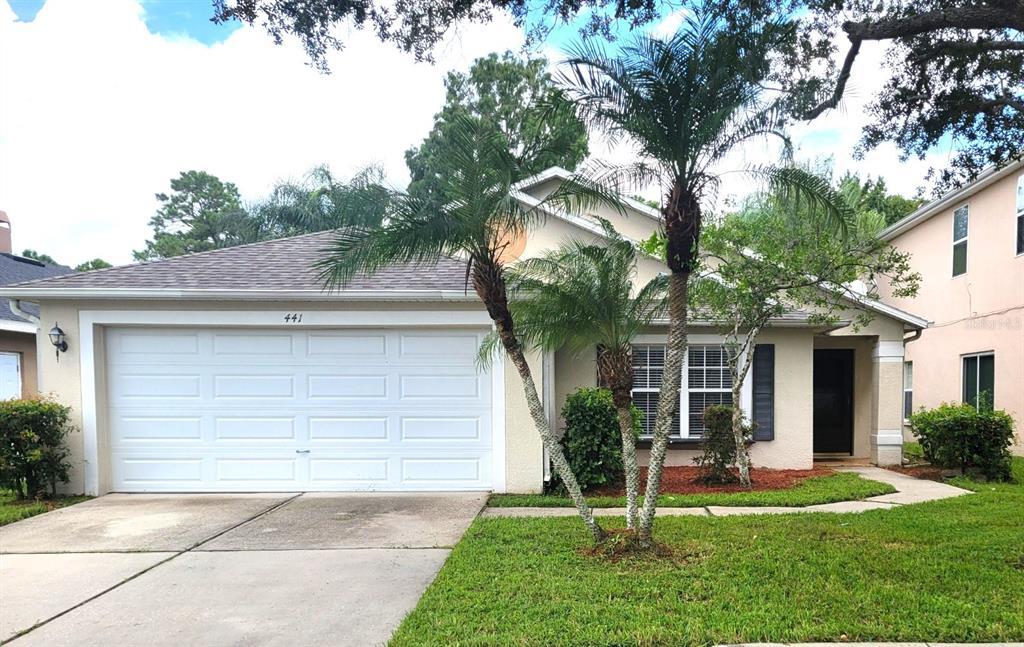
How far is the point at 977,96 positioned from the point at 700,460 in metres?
5.74

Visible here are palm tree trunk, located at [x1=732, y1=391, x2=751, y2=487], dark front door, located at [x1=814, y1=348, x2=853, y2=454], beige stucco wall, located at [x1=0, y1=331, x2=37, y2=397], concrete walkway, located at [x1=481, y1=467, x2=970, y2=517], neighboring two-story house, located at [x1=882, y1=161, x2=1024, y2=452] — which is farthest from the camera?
beige stucco wall, located at [x1=0, y1=331, x2=37, y2=397]

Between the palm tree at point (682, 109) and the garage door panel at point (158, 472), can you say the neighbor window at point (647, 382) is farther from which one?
the garage door panel at point (158, 472)

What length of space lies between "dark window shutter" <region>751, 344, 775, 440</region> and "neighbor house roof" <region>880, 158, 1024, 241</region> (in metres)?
4.45

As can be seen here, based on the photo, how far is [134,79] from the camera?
1089 centimetres

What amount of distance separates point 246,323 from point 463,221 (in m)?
4.84

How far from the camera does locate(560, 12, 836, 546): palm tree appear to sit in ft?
15.1

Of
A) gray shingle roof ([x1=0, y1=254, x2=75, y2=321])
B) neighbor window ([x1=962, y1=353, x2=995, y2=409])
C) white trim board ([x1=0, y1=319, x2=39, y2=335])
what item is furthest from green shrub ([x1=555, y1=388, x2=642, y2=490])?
gray shingle roof ([x1=0, y1=254, x2=75, y2=321])

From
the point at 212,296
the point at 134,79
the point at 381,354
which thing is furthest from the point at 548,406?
the point at 134,79

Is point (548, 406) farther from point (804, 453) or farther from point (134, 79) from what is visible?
point (134, 79)

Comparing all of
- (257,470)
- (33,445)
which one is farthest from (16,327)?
(257,470)

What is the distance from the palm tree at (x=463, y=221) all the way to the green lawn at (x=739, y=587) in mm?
2215

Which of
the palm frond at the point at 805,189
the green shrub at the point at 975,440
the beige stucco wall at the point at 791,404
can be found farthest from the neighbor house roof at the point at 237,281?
the green shrub at the point at 975,440

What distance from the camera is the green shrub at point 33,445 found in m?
7.49

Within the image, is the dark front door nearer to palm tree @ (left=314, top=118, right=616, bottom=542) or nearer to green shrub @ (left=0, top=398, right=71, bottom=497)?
palm tree @ (left=314, top=118, right=616, bottom=542)
